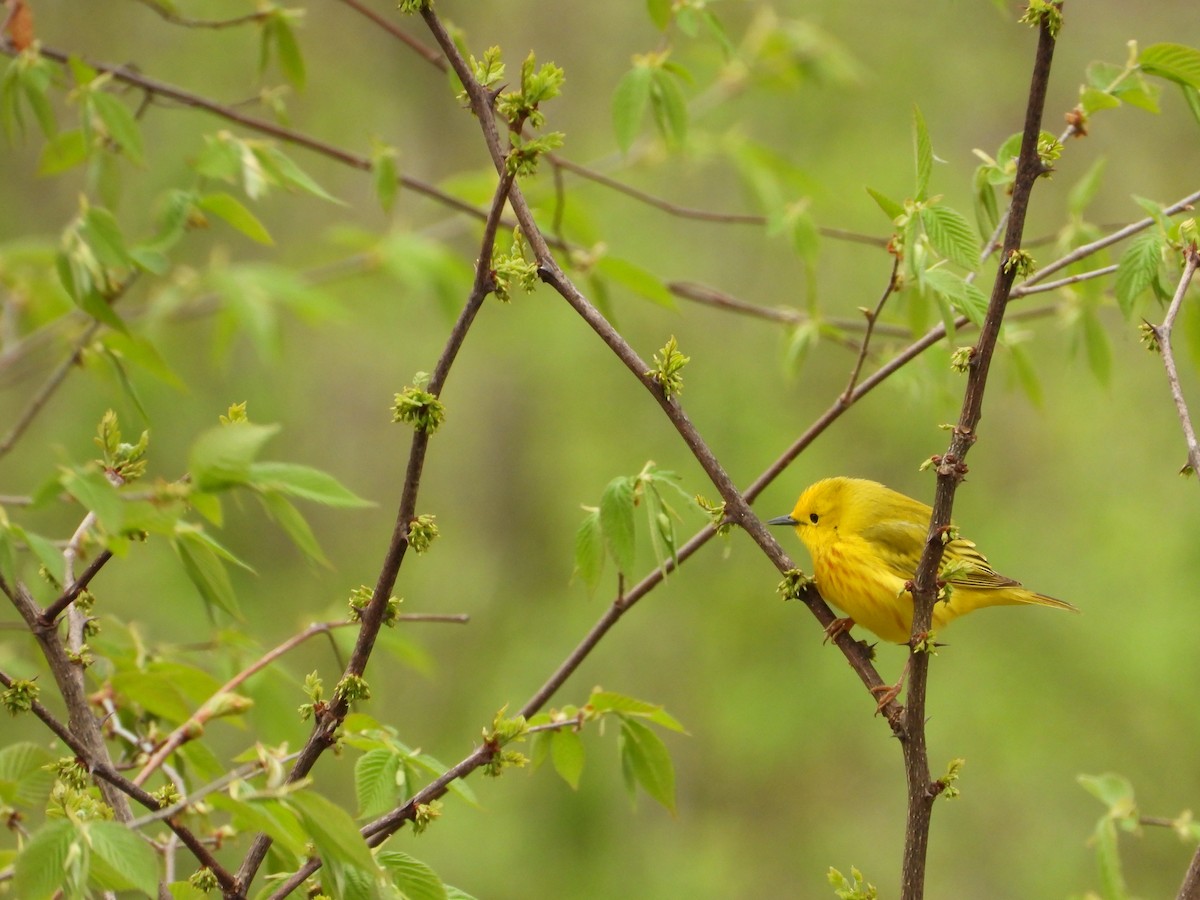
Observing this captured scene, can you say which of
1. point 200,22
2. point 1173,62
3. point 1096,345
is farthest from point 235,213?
point 1096,345

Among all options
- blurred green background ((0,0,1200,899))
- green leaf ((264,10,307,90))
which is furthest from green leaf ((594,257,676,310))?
blurred green background ((0,0,1200,899))

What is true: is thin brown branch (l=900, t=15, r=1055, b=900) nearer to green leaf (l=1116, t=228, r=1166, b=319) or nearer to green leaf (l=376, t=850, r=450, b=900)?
green leaf (l=1116, t=228, r=1166, b=319)

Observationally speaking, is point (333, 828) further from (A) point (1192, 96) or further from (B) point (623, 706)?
(A) point (1192, 96)

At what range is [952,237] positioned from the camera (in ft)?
6.07

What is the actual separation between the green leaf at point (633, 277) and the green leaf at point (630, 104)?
44 centimetres

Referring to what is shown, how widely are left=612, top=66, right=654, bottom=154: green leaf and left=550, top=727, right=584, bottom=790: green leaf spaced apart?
125cm

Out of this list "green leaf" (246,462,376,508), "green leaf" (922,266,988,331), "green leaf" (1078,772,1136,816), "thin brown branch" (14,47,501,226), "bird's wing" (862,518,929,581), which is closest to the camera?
"green leaf" (246,462,376,508)

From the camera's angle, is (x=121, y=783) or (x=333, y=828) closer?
(x=333, y=828)

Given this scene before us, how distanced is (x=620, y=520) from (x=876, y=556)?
1.91m

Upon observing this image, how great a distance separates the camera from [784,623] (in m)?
9.43

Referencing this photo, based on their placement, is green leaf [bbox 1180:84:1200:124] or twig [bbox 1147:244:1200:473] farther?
green leaf [bbox 1180:84:1200:124]

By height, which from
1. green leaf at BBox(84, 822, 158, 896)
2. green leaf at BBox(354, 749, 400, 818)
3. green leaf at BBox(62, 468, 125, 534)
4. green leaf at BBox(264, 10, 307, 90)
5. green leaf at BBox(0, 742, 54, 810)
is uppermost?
green leaf at BBox(264, 10, 307, 90)

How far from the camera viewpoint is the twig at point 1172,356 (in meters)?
1.69

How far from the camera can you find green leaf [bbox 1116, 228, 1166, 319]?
6.05 ft
